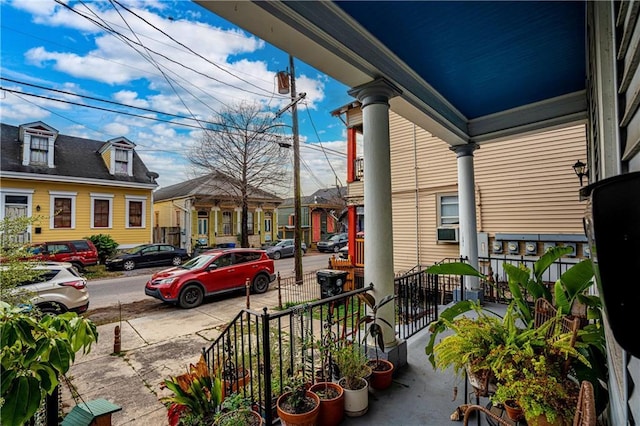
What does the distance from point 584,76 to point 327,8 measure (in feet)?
10.4

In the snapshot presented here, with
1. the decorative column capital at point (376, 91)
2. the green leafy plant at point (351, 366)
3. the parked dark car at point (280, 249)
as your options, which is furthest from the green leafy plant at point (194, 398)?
the parked dark car at point (280, 249)

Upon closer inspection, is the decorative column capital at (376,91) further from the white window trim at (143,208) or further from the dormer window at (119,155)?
the dormer window at (119,155)

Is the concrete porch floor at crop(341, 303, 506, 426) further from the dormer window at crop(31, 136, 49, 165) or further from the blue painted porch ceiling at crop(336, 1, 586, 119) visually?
the dormer window at crop(31, 136, 49, 165)

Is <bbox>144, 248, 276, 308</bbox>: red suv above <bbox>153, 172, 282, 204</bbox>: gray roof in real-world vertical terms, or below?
below

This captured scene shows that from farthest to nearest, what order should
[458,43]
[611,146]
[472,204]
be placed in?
[472,204] → [458,43] → [611,146]

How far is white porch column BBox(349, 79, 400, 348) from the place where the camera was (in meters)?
2.73

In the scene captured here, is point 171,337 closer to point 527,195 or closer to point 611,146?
point 611,146

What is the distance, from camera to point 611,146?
4.21 feet

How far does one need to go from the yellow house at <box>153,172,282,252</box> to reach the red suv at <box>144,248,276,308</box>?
747 centimetres

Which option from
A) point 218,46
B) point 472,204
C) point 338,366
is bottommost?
point 338,366

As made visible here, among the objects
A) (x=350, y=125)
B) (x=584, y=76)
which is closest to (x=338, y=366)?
(x=584, y=76)

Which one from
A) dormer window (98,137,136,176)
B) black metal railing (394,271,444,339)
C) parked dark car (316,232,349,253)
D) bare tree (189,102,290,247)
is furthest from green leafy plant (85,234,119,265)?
black metal railing (394,271,444,339)

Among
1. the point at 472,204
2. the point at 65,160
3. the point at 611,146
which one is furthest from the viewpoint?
the point at 65,160

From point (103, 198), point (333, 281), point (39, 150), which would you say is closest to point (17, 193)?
point (39, 150)
